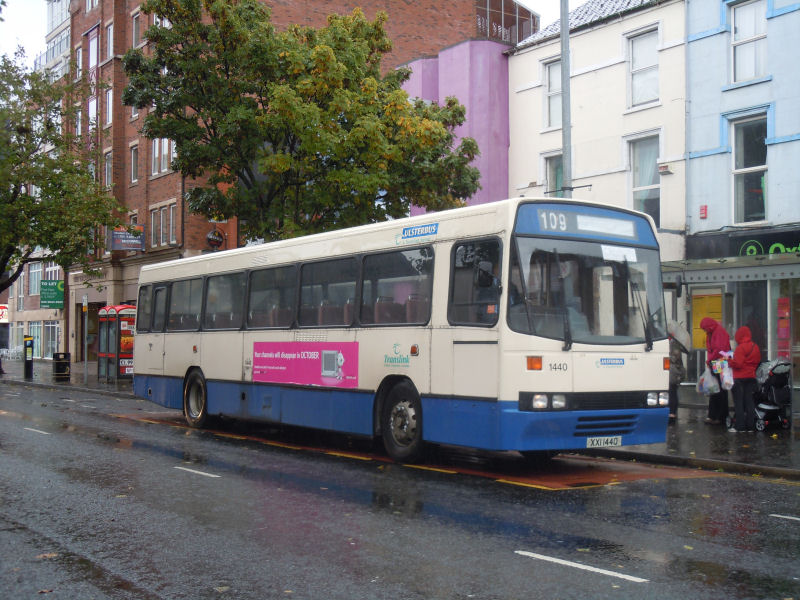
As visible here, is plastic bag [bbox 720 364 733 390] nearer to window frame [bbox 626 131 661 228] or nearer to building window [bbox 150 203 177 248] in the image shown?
window frame [bbox 626 131 661 228]

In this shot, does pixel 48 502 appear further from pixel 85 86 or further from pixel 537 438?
pixel 85 86

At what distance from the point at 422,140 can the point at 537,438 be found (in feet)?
43.3

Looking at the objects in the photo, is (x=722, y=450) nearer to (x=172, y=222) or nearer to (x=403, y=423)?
(x=403, y=423)

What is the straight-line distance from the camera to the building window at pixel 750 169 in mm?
21984

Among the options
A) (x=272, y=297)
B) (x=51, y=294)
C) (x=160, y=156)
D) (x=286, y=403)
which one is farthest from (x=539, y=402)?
(x=51, y=294)

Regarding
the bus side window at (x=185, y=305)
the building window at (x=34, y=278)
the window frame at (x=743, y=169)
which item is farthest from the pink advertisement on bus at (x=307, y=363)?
the building window at (x=34, y=278)

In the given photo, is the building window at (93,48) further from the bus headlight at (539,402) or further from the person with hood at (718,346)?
the bus headlight at (539,402)

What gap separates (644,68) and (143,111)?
25.8 m

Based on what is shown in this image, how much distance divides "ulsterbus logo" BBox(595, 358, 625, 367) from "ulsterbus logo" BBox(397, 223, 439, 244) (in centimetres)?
252

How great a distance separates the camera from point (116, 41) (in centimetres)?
4584

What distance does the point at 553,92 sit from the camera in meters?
27.8

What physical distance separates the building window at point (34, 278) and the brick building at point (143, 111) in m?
10.4

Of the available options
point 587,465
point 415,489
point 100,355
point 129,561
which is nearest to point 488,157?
point 100,355

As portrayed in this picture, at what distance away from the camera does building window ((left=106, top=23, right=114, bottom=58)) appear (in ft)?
153
